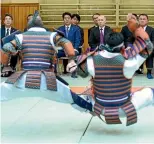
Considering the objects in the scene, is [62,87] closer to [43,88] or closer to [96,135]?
[43,88]

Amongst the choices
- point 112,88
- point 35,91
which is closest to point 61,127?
point 35,91

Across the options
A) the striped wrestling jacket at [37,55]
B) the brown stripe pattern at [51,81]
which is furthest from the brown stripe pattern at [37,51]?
the brown stripe pattern at [51,81]

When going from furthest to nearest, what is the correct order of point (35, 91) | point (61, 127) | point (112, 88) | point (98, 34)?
point (98, 34) → point (61, 127) → point (35, 91) → point (112, 88)

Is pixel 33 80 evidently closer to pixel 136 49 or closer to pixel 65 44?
pixel 65 44

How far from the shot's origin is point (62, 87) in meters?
3.67

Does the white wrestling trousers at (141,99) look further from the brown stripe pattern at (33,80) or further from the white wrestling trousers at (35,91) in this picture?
the brown stripe pattern at (33,80)

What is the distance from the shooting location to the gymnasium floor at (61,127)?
349 centimetres

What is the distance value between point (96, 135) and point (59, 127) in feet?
1.49

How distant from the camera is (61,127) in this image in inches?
154

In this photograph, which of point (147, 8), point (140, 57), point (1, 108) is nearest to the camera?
point (140, 57)

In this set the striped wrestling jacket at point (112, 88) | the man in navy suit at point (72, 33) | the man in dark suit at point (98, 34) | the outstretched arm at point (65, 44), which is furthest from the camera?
the man in navy suit at point (72, 33)

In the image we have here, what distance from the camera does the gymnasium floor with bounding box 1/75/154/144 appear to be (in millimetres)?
3492

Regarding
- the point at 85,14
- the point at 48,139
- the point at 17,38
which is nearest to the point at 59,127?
the point at 48,139

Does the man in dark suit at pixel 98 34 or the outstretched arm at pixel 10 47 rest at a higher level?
the outstretched arm at pixel 10 47
